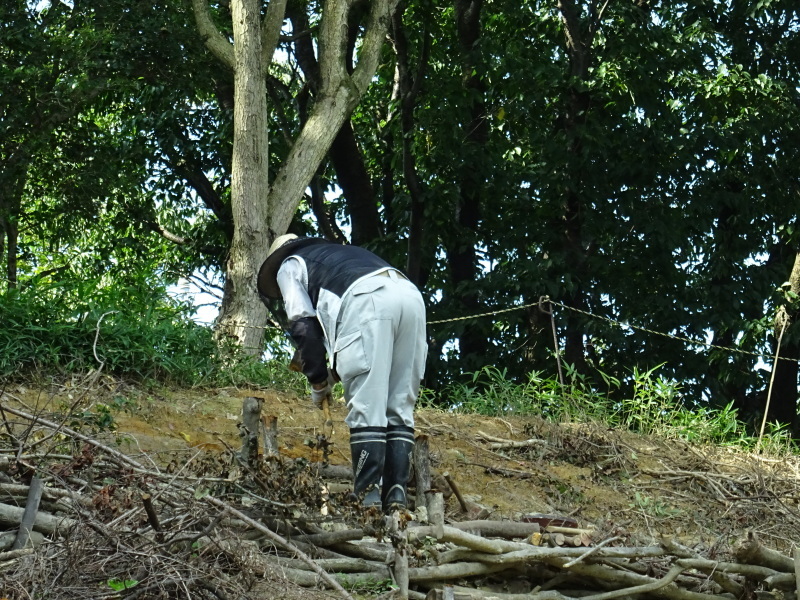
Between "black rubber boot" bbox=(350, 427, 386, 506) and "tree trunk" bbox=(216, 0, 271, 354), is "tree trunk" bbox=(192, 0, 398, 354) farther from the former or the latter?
"black rubber boot" bbox=(350, 427, 386, 506)

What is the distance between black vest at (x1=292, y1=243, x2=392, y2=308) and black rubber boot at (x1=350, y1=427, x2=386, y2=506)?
0.73 metres

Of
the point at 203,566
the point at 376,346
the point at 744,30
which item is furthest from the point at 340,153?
the point at 203,566

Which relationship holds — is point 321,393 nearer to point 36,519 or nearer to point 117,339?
point 36,519

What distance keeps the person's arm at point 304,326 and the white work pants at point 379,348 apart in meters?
0.11

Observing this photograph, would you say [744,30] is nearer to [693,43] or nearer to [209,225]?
[693,43]

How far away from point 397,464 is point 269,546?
3.44 feet

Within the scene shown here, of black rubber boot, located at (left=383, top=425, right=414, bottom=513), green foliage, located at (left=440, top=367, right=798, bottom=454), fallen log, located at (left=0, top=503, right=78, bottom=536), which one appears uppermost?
green foliage, located at (left=440, top=367, right=798, bottom=454)

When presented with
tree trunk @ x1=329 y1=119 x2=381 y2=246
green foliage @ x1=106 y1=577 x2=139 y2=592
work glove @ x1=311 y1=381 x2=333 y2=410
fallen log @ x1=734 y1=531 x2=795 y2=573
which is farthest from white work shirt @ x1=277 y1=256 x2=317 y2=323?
tree trunk @ x1=329 y1=119 x2=381 y2=246

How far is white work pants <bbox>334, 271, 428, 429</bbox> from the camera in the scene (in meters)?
5.73

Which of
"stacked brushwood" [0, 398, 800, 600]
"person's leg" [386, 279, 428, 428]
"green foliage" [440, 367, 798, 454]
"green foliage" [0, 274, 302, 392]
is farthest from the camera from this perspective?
"green foliage" [440, 367, 798, 454]

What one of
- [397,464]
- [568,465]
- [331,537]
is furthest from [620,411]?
[331,537]

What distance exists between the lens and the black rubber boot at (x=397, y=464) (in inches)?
227

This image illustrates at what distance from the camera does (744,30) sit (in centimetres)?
1589

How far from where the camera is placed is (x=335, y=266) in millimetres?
6020
